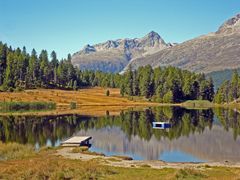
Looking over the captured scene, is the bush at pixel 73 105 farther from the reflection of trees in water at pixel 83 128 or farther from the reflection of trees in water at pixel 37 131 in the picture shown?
the reflection of trees in water at pixel 37 131

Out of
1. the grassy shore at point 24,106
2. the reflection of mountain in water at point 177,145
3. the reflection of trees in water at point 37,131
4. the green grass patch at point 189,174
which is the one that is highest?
the grassy shore at point 24,106

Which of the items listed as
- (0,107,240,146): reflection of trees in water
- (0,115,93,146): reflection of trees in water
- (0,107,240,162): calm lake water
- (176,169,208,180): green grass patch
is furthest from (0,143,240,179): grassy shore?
(0,107,240,146): reflection of trees in water

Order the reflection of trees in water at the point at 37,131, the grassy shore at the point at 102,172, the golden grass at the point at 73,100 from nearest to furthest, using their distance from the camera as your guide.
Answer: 1. the grassy shore at the point at 102,172
2. the reflection of trees in water at the point at 37,131
3. the golden grass at the point at 73,100

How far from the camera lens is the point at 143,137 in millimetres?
Answer: 83250

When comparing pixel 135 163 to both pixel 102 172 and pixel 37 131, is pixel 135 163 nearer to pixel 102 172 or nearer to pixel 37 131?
pixel 102 172

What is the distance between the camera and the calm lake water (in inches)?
2474

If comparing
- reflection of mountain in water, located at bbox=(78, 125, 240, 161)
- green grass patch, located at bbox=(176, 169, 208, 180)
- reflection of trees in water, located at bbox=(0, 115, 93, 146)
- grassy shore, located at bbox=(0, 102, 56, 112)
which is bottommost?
reflection of mountain in water, located at bbox=(78, 125, 240, 161)

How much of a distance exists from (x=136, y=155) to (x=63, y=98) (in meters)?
124

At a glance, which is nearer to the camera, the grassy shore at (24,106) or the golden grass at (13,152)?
the golden grass at (13,152)

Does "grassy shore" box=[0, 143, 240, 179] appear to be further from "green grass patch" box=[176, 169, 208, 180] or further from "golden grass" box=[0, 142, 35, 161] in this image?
"golden grass" box=[0, 142, 35, 161]

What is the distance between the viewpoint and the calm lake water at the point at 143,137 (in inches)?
2474

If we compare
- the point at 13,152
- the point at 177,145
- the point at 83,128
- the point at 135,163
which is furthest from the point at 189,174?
the point at 83,128

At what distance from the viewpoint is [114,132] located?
93312mm

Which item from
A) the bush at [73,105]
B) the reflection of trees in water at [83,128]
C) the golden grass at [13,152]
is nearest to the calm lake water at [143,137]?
the reflection of trees in water at [83,128]
